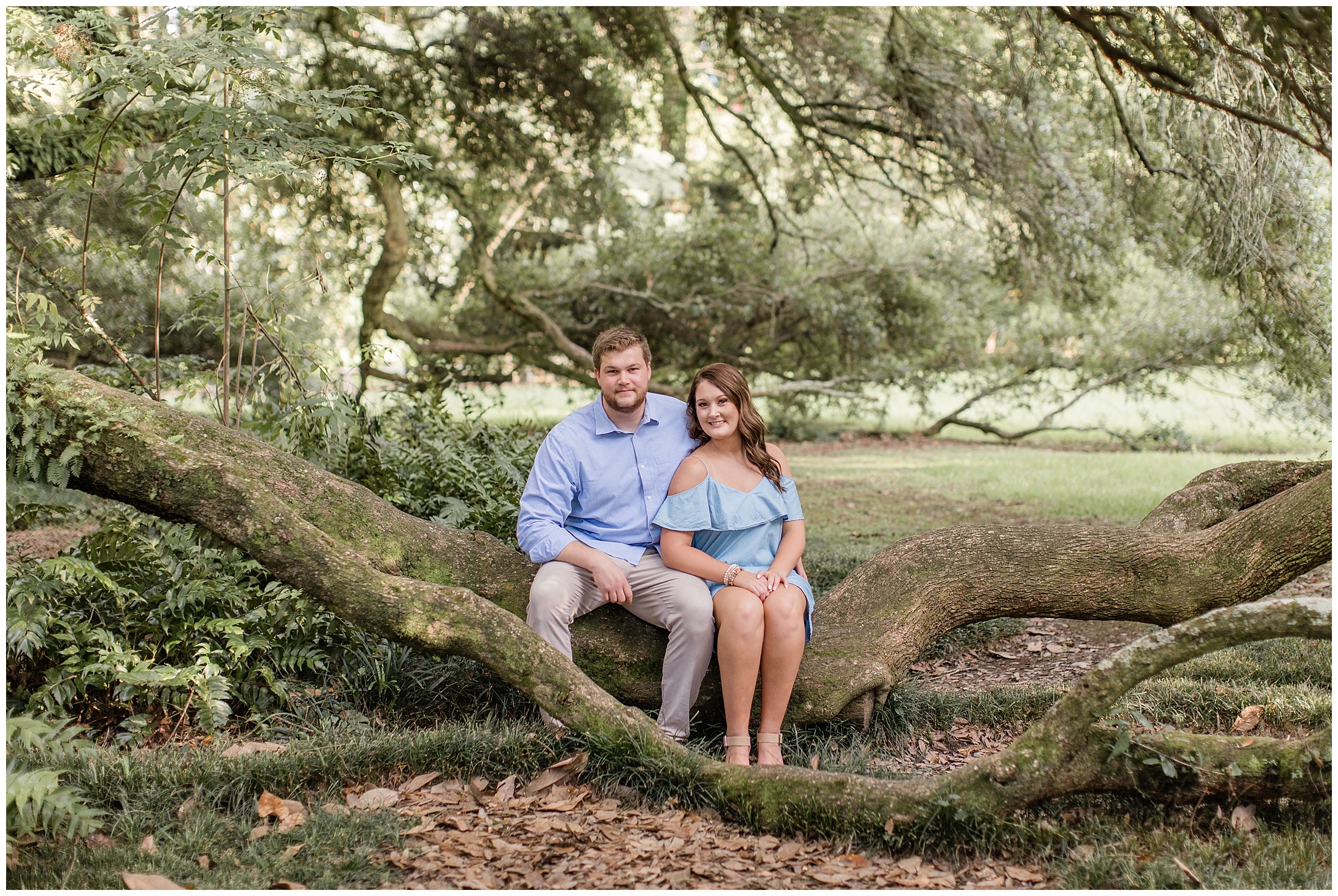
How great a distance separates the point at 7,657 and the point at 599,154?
9.27 m

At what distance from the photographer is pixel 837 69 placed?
364 inches

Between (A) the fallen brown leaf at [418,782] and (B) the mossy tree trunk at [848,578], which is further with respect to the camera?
(B) the mossy tree trunk at [848,578]

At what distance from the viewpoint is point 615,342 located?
3945mm

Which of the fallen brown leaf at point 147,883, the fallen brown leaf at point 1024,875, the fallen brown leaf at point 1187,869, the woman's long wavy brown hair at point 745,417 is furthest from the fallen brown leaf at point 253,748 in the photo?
the fallen brown leaf at point 1187,869

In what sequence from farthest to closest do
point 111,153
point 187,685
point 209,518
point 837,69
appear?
point 837,69 < point 111,153 < point 187,685 < point 209,518

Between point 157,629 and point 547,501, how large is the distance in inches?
65.8

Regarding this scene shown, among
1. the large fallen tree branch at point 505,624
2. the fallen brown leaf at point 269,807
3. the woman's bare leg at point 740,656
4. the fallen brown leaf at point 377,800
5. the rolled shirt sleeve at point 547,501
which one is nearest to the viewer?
the large fallen tree branch at point 505,624

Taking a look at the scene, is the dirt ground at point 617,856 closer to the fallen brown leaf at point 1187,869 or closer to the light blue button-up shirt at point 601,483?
the fallen brown leaf at point 1187,869

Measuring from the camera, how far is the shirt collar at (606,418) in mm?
4055

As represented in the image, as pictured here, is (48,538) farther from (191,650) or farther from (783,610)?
(783,610)

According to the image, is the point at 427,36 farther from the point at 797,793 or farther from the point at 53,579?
the point at 797,793

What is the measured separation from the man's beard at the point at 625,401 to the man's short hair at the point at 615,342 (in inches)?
5.4

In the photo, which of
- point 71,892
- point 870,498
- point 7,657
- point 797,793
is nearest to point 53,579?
point 7,657

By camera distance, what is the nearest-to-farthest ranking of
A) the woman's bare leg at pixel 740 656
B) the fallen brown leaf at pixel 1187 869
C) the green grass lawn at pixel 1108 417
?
the fallen brown leaf at pixel 1187 869
the woman's bare leg at pixel 740 656
the green grass lawn at pixel 1108 417
